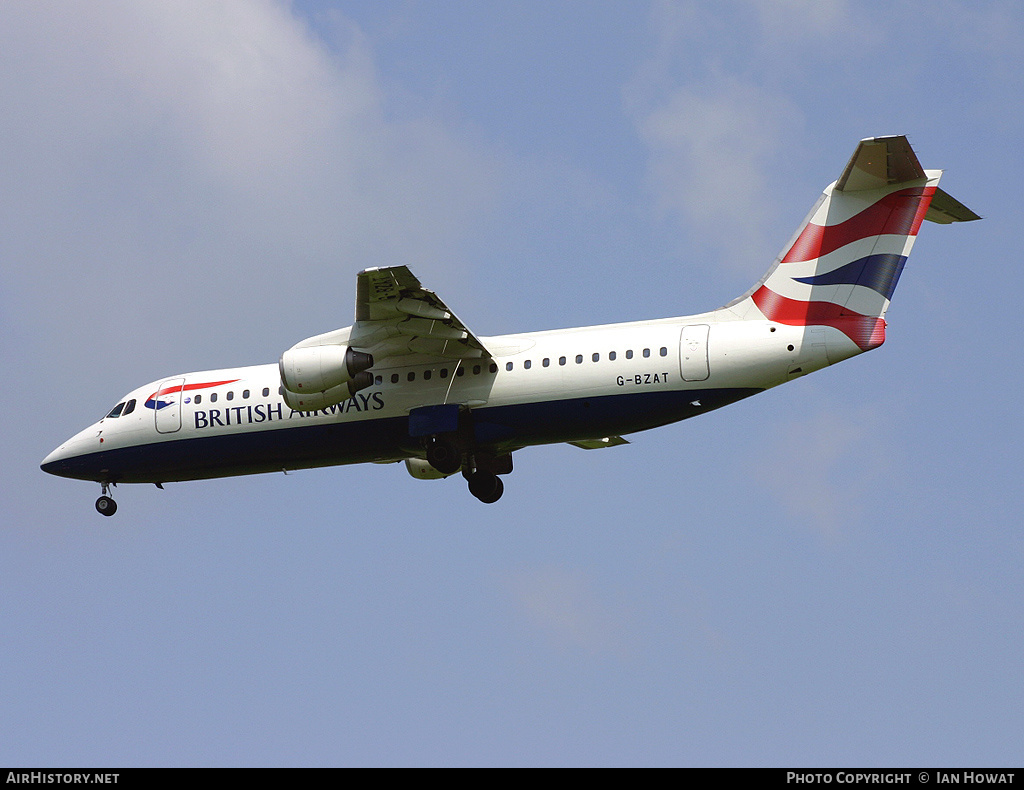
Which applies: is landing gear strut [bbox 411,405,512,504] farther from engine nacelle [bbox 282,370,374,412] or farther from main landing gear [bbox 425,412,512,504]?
engine nacelle [bbox 282,370,374,412]

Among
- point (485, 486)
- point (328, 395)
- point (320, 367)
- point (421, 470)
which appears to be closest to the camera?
point (320, 367)

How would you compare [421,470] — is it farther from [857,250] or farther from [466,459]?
[857,250]

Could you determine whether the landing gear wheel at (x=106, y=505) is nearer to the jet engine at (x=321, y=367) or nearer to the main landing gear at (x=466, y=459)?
the jet engine at (x=321, y=367)

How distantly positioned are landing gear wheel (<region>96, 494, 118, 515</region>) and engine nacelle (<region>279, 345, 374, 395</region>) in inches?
219

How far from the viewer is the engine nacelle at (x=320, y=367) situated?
20.8m

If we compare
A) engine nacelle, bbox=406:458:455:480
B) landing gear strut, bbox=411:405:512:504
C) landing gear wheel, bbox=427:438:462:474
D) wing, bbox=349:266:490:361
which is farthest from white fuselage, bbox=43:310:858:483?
engine nacelle, bbox=406:458:455:480

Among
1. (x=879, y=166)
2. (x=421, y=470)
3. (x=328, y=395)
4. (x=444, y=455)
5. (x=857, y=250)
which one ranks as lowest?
(x=444, y=455)

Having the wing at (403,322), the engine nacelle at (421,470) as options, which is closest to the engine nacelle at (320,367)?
the wing at (403,322)

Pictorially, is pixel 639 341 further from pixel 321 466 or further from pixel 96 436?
pixel 96 436

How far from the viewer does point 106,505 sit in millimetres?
24703

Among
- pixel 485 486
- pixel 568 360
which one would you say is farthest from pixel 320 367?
pixel 485 486

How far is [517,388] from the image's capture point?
846 inches
